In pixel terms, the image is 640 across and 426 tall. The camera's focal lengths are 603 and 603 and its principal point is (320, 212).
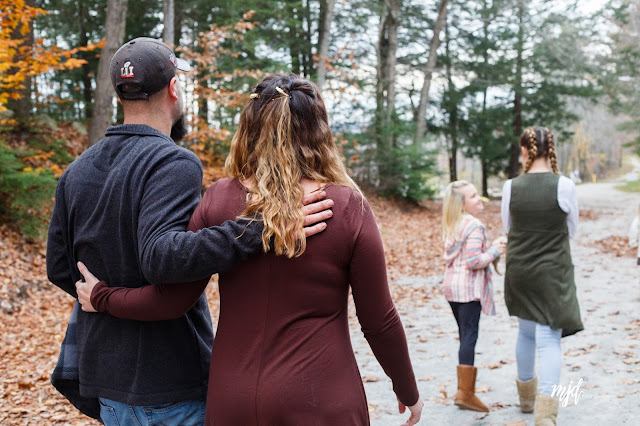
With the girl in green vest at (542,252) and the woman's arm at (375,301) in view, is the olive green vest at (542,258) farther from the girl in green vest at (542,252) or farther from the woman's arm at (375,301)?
the woman's arm at (375,301)

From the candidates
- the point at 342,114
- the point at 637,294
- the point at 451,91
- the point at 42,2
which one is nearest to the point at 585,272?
the point at 637,294

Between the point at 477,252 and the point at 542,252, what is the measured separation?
2.05 feet

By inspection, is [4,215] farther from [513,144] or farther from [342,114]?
[513,144]

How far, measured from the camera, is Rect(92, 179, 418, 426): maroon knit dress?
77.0 inches

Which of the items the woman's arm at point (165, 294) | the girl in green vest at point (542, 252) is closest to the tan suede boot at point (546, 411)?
the girl in green vest at point (542, 252)

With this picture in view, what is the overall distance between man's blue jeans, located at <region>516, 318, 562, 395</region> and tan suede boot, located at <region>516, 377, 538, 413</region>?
41 mm

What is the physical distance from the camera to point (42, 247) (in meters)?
10.8

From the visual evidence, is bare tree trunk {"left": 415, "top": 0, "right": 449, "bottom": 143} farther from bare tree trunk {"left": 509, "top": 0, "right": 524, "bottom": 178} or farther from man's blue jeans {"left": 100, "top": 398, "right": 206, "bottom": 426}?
man's blue jeans {"left": 100, "top": 398, "right": 206, "bottom": 426}

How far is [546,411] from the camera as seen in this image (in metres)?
4.23

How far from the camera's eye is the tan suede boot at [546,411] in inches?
166

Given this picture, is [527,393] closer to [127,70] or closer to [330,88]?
[127,70]

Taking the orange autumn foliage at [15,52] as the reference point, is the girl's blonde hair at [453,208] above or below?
below

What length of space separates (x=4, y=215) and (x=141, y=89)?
9.69m

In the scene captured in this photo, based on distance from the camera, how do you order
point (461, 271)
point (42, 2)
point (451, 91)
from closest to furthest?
point (461, 271)
point (42, 2)
point (451, 91)
